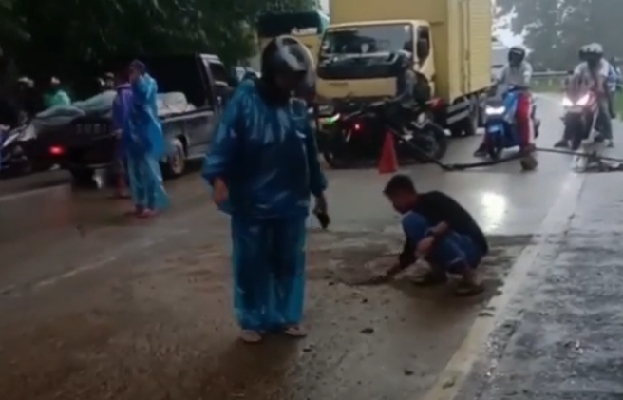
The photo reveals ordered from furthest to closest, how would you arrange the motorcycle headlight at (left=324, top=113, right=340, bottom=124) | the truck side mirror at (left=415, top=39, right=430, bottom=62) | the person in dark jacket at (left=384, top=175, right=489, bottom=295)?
1. the truck side mirror at (left=415, top=39, right=430, bottom=62)
2. the motorcycle headlight at (left=324, top=113, right=340, bottom=124)
3. the person in dark jacket at (left=384, top=175, right=489, bottom=295)

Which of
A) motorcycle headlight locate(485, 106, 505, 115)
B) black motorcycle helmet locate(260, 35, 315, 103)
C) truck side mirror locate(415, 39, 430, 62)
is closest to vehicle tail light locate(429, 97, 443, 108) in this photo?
truck side mirror locate(415, 39, 430, 62)

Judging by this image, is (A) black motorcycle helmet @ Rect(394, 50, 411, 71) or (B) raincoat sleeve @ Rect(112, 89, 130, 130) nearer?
(B) raincoat sleeve @ Rect(112, 89, 130, 130)

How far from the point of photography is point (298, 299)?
837 centimetres

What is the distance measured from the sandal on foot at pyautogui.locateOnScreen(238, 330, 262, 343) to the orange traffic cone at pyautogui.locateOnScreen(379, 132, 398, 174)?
11456mm

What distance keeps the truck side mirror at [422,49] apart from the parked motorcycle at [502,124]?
6.61 ft

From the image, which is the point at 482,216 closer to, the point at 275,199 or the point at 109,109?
the point at 275,199

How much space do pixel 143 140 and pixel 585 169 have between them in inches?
264

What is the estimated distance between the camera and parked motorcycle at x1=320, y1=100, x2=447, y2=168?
21.0 m

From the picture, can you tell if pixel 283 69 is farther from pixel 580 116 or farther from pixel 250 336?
pixel 580 116

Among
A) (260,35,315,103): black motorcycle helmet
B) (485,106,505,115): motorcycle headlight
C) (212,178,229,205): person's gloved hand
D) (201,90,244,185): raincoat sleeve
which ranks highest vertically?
(260,35,315,103): black motorcycle helmet

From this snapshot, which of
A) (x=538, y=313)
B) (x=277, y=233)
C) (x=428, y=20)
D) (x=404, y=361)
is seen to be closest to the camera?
(x=404, y=361)

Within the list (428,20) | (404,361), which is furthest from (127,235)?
(428,20)

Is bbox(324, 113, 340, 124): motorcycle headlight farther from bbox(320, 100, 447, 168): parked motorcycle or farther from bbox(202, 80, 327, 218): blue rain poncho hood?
bbox(202, 80, 327, 218): blue rain poncho hood

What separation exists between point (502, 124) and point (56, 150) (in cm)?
702
